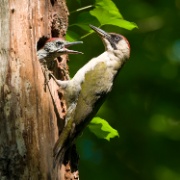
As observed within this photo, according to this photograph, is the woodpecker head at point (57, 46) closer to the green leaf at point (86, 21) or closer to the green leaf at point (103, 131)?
the green leaf at point (86, 21)

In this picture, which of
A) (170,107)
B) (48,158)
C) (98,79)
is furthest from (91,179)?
(48,158)

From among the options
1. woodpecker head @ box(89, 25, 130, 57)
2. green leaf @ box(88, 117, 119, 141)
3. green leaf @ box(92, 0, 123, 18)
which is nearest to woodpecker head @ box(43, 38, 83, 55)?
green leaf @ box(92, 0, 123, 18)

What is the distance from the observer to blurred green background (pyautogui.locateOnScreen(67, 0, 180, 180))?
8758mm

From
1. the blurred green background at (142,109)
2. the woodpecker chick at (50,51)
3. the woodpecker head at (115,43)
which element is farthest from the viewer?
the blurred green background at (142,109)

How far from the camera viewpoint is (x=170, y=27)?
9.27m

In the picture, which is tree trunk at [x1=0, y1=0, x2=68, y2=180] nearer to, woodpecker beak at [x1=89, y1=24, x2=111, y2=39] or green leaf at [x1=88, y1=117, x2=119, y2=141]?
green leaf at [x1=88, y1=117, x2=119, y2=141]

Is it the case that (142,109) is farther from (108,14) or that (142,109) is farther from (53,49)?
(53,49)

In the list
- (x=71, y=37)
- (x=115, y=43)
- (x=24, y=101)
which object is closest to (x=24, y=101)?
(x=24, y=101)

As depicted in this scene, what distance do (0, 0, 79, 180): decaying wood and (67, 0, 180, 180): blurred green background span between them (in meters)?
2.45

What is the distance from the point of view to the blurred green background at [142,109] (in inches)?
345

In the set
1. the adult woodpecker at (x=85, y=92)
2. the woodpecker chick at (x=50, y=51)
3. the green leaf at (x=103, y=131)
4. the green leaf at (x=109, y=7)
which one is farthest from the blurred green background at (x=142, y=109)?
the woodpecker chick at (x=50, y=51)

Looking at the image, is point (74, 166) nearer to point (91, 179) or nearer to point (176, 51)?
point (91, 179)

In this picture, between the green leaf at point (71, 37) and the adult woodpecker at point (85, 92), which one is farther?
the green leaf at point (71, 37)

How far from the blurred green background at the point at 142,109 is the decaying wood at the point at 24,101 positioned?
8.04ft
